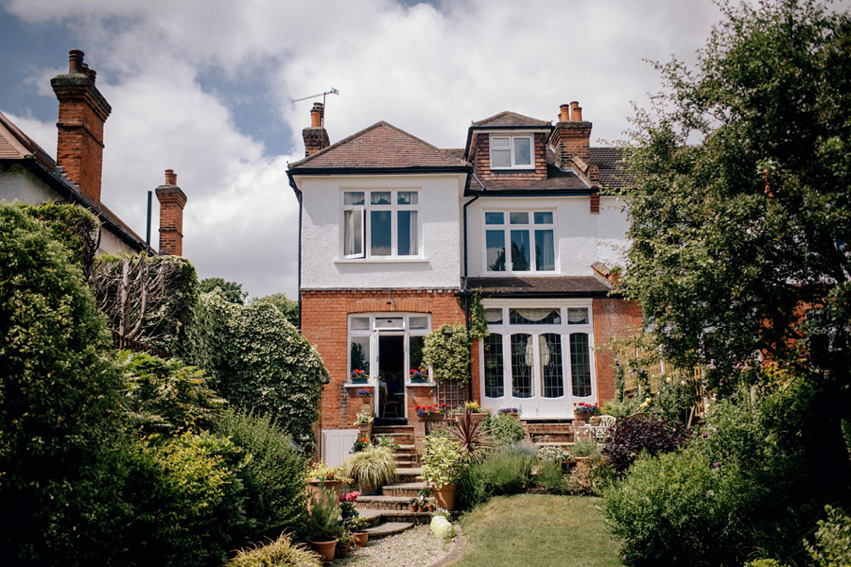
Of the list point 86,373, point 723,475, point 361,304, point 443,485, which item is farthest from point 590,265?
point 86,373

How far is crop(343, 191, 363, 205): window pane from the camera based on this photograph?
17375 mm

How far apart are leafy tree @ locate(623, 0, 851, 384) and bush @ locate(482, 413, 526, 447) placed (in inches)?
283

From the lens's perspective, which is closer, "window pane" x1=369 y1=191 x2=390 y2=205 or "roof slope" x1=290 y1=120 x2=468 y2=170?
"roof slope" x1=290 y1=120 x2=468 y2=170

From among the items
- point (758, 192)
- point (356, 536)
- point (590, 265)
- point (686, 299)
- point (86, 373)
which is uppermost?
point (590, 265)

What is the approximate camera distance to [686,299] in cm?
696

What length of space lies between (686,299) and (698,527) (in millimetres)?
2730

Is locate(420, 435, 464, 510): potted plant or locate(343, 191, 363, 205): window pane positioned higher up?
locate(343, 191, 363, 205): window pane

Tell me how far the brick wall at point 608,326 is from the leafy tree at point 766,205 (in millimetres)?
9544

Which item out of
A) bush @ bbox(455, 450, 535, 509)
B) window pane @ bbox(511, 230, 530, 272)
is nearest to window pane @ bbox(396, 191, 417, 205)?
window pane @ bbox(511, 230, 530, 272)

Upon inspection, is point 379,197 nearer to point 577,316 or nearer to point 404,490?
point 577,316

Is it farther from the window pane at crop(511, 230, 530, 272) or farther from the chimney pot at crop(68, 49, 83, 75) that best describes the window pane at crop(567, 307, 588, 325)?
the chimney pot at crop(68, 49, 83, 75)

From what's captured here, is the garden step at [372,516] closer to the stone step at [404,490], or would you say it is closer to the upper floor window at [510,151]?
the stone step at [404,490]

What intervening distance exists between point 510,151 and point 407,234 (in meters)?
4.29

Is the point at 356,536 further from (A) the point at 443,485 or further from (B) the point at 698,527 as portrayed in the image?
(B) the point at 698,527
